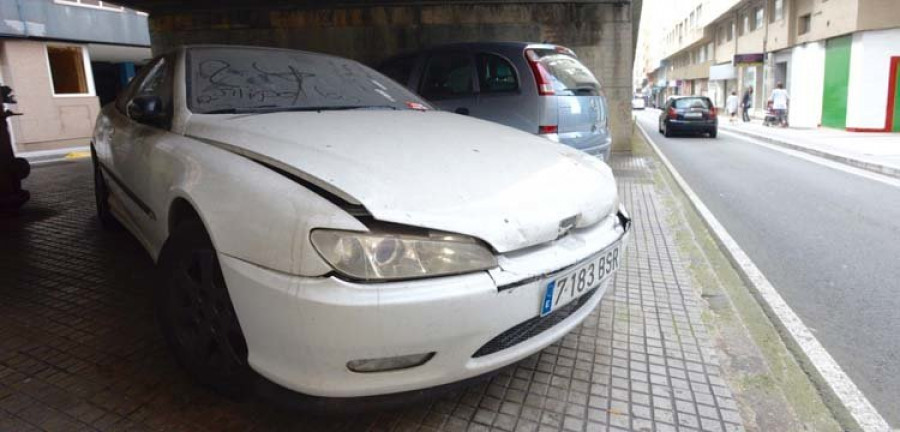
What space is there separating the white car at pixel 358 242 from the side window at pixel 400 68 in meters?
4.25

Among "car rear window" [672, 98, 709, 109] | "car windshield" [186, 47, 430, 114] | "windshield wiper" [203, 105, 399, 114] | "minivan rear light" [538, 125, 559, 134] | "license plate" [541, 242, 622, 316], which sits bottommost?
"license plate" [541, 242, 622, 316]

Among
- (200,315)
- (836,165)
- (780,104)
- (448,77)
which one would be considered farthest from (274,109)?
(780,104)

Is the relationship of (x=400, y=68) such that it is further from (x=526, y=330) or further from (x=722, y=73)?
(x=722, y=73)

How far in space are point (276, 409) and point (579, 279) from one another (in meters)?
1.37

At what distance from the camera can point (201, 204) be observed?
7.70ft

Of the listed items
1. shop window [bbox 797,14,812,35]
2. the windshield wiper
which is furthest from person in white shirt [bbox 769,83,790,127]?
the windshield wiper

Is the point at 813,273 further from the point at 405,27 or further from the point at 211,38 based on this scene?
the point at 211,38

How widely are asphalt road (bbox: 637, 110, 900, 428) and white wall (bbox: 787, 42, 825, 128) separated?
14.0m

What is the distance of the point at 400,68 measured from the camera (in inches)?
295

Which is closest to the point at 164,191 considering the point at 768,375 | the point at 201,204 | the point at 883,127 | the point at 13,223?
the point at 201,204

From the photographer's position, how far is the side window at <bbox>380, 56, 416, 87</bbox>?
7.29 metres

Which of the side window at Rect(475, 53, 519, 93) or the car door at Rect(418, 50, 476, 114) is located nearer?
the side window at Rect(475, 53, 519, 93)

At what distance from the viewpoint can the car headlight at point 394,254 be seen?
6.24ft

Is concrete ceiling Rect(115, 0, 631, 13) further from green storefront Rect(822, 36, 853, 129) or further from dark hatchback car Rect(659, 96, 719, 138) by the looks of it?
green storefront Rect(822, 36, 853, 129)
